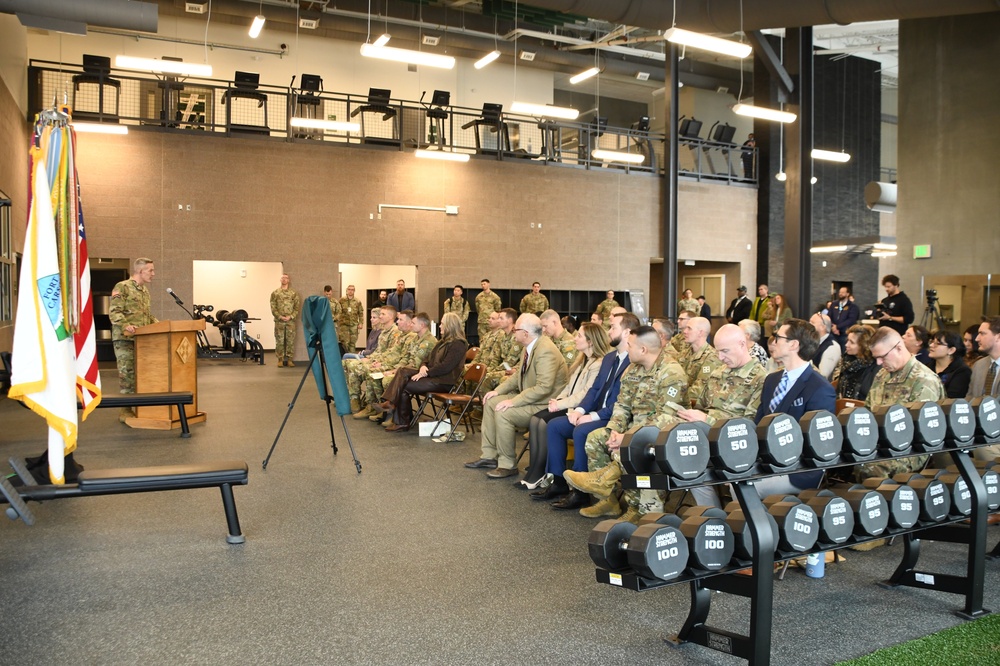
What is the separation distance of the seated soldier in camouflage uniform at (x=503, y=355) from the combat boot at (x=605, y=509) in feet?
8.90

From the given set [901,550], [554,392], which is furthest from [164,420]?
[901,550]

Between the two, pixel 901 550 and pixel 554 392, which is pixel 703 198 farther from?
pixel 901 550

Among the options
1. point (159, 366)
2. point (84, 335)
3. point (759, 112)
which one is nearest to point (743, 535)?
point (84, 335)

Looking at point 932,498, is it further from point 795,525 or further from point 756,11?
point 756,11

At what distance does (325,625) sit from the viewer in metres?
3.11

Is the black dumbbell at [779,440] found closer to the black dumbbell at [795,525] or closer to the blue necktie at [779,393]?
the black dumbbell at [795,525]

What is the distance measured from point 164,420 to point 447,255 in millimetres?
9234

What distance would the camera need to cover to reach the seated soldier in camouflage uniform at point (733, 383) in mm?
4207

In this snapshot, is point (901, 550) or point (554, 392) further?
point (554, 392)

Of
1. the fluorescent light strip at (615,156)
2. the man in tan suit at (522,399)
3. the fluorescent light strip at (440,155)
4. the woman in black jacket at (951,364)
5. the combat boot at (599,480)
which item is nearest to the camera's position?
the combat boot at (599,480)

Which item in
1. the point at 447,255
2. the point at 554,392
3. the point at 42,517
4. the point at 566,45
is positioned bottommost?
the point at 42,517

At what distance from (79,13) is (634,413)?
8.72 m

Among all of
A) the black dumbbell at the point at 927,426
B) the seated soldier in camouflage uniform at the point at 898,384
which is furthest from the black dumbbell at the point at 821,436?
the seated soldier in camouflage uniform at the point at 898,384

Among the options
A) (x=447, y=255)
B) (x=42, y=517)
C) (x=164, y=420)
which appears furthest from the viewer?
(x=447, y=255)
